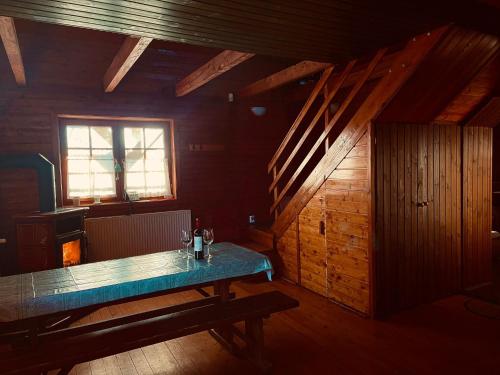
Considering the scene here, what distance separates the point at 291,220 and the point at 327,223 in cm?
75

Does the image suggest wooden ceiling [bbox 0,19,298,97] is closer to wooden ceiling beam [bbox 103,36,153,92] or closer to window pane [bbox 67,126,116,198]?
wooden ceiling beam [bbox 103,36,153,92]

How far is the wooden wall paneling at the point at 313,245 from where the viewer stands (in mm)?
4345

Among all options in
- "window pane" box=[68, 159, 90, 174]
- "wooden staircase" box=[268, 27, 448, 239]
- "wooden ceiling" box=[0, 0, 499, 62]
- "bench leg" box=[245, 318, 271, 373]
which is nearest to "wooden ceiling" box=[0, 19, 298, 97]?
"window pane" box=[68, 159, 90, 174]

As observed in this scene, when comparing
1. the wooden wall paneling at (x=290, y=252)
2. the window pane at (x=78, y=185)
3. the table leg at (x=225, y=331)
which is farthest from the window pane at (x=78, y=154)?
the table leg at (x=225, y=331)

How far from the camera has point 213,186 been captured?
20.3 ft

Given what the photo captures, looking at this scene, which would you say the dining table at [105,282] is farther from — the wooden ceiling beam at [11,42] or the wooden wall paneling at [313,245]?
the wooden ceiling beam at [11,42]

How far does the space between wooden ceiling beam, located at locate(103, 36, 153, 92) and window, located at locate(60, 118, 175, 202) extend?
81 cm

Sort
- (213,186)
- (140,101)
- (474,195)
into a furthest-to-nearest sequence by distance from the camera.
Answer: (213,186)
(140,101)
(474,195)

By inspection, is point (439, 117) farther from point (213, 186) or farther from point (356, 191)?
point (213, 186)

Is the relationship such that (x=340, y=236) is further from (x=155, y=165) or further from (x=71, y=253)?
(x=71, y=253)

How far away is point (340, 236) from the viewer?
4.04 meters

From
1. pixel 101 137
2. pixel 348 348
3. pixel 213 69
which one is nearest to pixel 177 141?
pixel 101 137

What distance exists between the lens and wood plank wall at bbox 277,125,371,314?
147 inches

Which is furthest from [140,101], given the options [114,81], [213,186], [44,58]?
[213,186]
